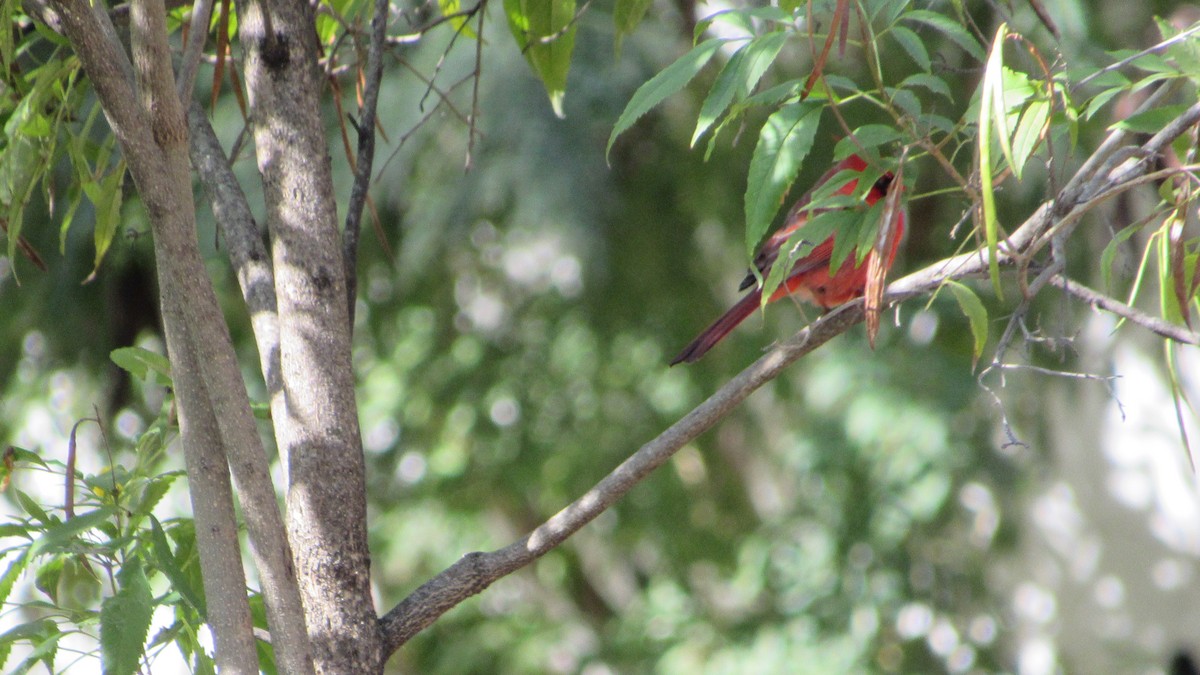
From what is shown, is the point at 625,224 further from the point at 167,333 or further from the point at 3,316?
the point at 167,333

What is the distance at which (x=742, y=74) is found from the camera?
1101mm

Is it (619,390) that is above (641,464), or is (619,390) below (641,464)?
above

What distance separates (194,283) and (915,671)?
3961 millimetres

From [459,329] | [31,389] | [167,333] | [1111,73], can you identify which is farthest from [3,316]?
[1111,73]

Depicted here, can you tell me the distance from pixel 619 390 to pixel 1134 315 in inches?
168

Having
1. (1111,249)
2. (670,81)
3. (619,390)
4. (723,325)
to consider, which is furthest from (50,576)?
(619,390)

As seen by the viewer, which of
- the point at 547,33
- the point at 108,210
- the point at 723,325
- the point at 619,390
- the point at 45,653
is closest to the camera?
the point at 45,653

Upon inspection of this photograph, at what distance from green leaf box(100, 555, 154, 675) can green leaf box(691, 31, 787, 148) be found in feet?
2.23

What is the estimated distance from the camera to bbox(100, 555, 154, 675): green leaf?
104cm

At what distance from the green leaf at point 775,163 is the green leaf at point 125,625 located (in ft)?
2.17

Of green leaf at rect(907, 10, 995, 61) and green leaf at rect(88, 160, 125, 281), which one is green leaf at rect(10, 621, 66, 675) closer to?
green leaf at rect(88, 160, 125, 281)

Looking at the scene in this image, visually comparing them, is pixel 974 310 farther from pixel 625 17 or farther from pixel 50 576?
pixel 50 576

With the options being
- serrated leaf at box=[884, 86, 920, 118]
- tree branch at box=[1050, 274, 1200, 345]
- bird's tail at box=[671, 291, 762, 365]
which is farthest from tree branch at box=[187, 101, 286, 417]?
bird's tail at box=[671, 291, 762, 365]

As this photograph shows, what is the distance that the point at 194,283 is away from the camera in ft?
3.59
